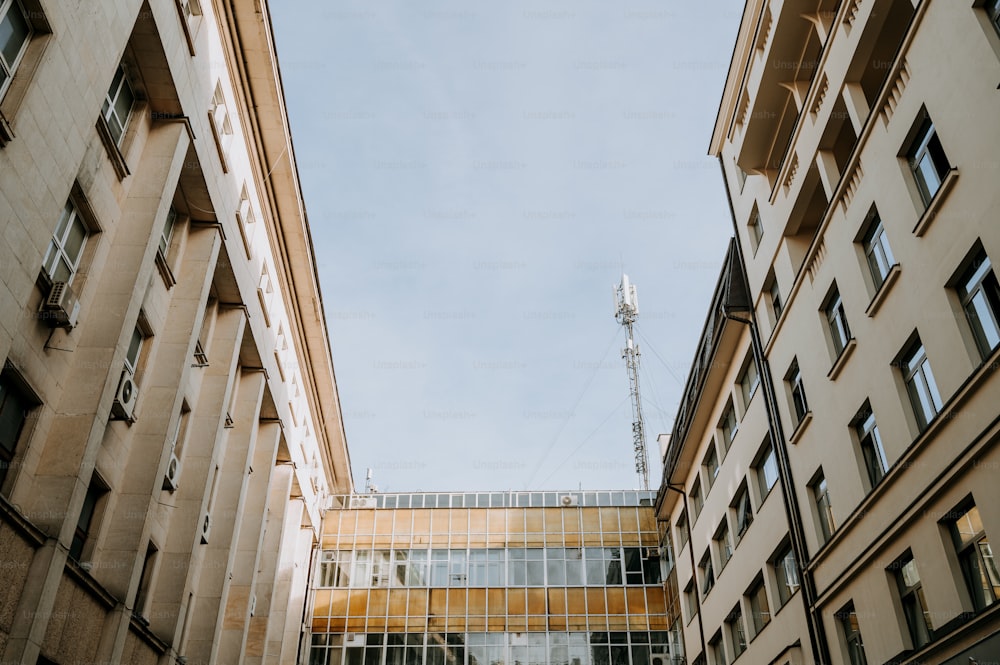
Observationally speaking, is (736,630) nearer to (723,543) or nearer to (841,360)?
(723,543)

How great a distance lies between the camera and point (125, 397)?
20.0 m

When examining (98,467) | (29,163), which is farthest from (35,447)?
(29,163)

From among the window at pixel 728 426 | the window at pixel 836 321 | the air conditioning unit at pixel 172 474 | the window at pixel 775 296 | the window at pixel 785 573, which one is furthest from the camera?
the window at pixel 728 426

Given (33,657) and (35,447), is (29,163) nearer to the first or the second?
(35,447)

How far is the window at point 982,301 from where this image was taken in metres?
14.2

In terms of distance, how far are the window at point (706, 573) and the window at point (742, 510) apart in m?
4.07

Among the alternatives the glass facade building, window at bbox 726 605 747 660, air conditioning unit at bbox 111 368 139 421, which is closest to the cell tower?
the glass facade building

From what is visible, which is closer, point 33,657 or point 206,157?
point 33,657

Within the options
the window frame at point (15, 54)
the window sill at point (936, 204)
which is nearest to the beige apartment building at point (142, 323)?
the window frame at point (15, 54)

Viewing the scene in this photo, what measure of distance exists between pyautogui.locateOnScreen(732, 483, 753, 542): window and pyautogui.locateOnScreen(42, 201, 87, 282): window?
67.1 ft

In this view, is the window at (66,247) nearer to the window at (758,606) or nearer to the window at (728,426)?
the window at (758,606)

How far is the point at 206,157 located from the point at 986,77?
59.8ft

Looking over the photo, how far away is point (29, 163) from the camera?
14219 mm

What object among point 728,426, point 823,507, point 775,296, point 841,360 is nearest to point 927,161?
point 841,360
